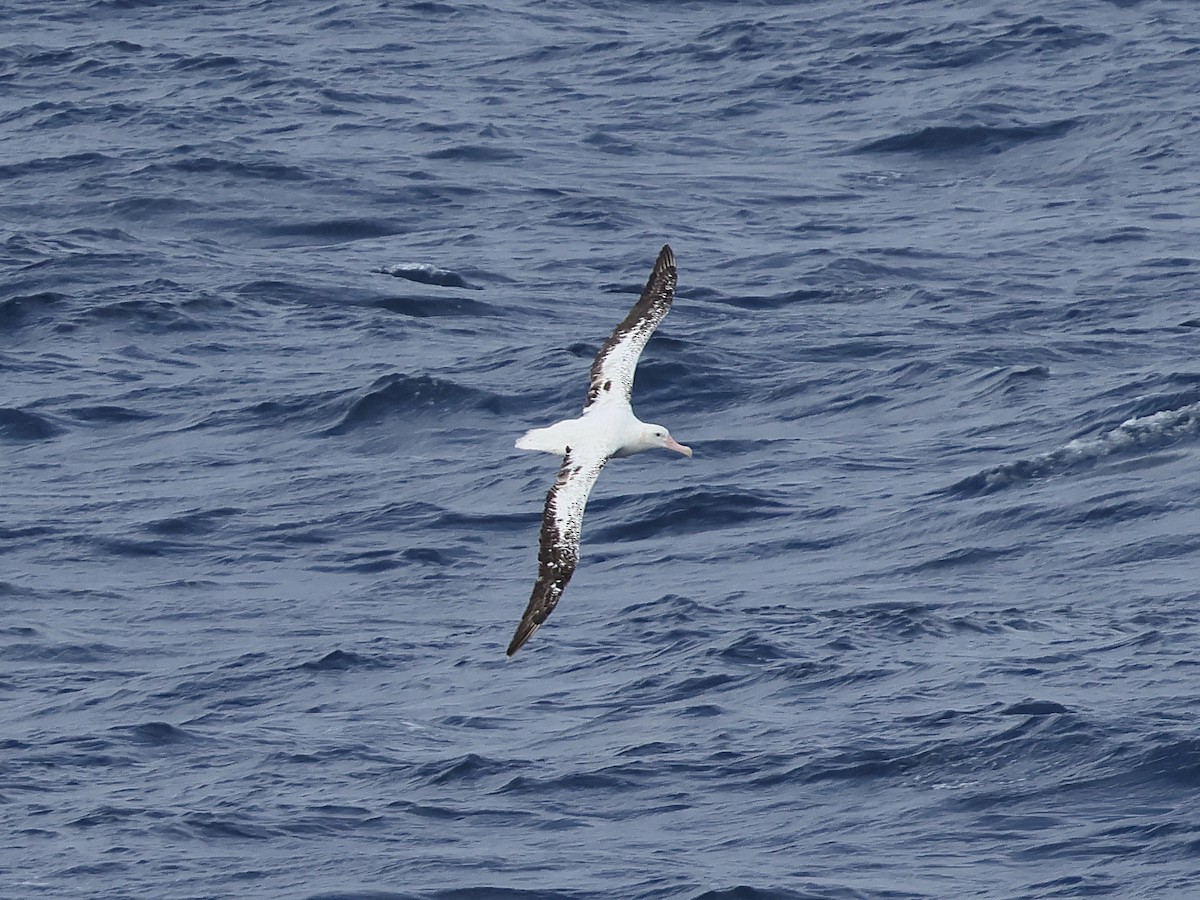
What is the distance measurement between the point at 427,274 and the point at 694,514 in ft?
31.5

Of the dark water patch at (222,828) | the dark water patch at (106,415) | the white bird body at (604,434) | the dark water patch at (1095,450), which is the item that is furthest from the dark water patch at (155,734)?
the dark water patch at (1095,450)

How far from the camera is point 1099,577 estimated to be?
1229 inches

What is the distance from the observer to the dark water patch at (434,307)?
4012 cm

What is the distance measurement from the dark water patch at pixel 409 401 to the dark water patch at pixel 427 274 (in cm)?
436

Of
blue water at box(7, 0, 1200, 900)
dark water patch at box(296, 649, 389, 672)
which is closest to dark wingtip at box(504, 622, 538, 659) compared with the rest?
blue water at box(7, 0, 1200, 900)

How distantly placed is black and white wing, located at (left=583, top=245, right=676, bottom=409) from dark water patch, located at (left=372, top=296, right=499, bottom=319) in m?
14.0

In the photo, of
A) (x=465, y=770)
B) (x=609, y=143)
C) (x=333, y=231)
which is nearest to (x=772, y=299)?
(x=333, y=231)

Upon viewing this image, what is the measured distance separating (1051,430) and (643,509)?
5.60 meters

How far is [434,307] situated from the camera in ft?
132

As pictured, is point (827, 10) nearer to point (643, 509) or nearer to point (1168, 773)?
point (643, 509)

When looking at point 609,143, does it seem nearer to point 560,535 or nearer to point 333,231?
point 333,231

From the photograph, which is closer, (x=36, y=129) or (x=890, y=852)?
(x=890, y=852)

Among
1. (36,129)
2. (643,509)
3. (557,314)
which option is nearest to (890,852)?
(643,509)

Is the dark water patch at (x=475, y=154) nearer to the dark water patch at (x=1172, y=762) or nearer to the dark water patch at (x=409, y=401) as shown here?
the dark water patch at (x=409, y=401)
